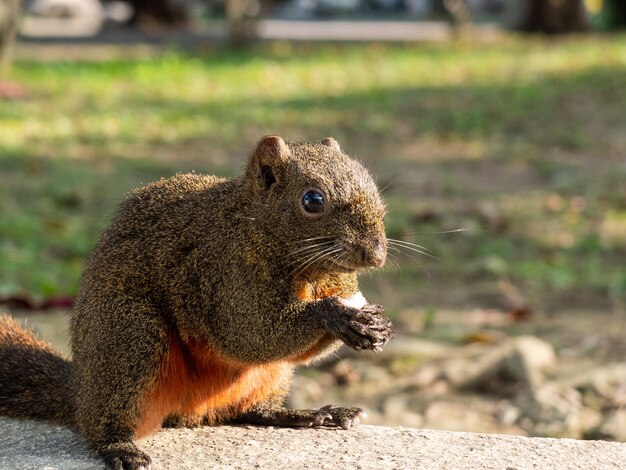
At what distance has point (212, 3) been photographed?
134ft

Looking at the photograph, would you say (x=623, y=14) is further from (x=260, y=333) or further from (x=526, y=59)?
(x=260, y=333)

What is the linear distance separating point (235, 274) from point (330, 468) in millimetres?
632

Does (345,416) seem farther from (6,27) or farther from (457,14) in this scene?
(457,14)

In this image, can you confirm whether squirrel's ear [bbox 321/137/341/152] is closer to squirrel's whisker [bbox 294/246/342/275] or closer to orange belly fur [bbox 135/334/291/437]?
squirrel's whisker [bbox 294/246/342/275]

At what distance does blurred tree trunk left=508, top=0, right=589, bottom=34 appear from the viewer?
23781 mm

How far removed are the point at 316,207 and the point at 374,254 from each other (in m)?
0.24

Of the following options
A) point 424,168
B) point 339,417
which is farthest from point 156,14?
point 339,417

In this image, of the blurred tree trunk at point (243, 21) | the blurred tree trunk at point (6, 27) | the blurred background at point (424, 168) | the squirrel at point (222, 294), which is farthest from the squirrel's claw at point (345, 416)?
the blurred tree trunk at point (243, 21)

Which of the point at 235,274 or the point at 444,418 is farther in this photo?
the point at 444,418

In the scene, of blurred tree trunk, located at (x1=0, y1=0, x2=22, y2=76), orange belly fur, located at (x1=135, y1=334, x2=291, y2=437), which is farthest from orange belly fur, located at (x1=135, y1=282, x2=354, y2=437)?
blurred tree trunk, located at (x1=0, y1=0, x2=22, y2=76)

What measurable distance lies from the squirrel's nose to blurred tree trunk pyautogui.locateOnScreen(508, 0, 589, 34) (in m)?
21.7

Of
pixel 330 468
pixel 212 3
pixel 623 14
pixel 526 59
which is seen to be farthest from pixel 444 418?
pixel 212 3

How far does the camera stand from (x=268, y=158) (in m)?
3.36

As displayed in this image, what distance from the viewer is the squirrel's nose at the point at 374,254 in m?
3.10
